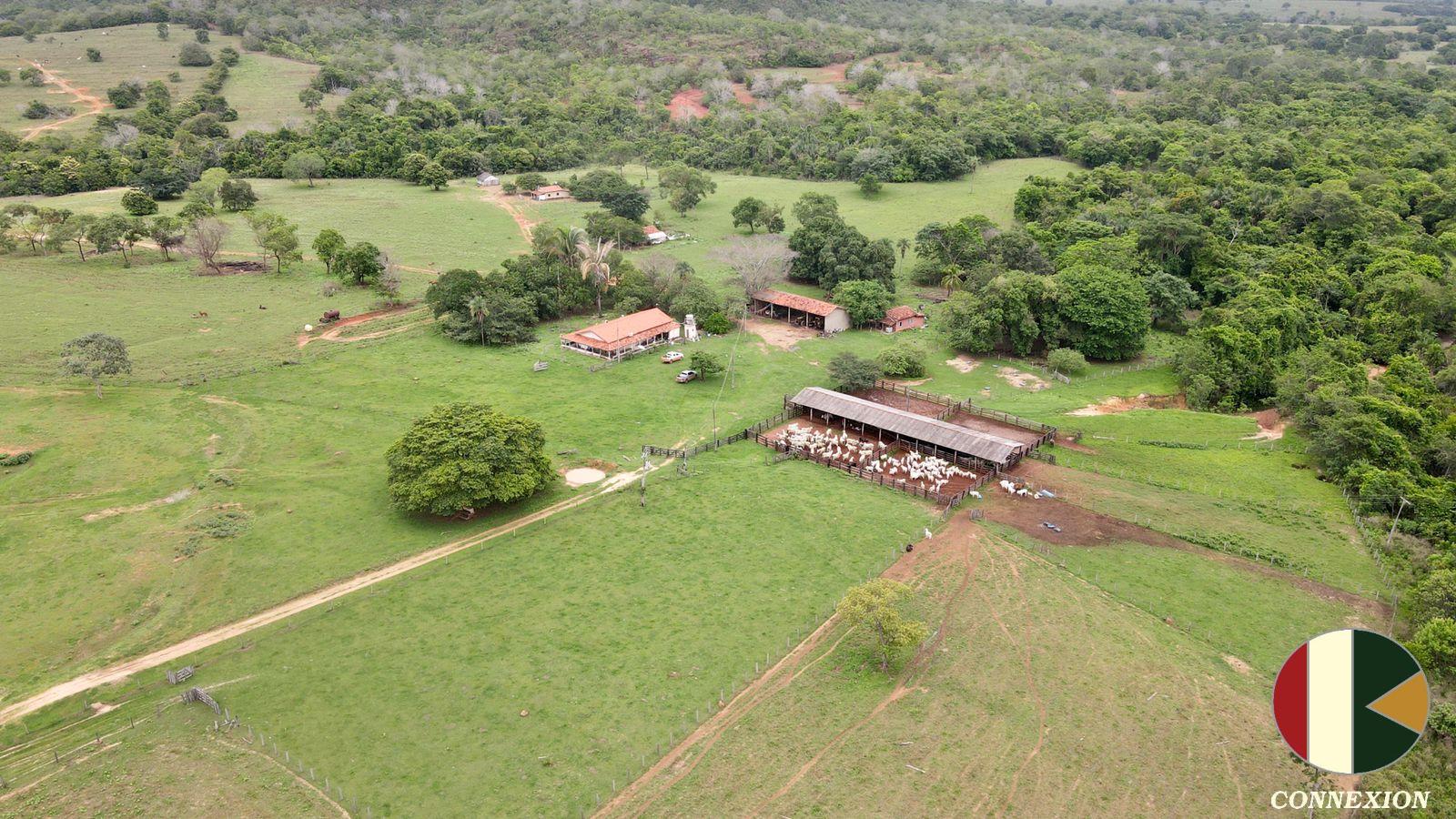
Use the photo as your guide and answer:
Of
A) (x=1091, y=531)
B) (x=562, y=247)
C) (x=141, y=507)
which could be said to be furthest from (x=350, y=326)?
(x=1091, y=531)

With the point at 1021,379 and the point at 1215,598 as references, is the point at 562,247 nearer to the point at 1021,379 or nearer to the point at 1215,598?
the point at 1021,379

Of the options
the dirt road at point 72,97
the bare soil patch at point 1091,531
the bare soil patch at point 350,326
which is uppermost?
the dirt road at point 72,97

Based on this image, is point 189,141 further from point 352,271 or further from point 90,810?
point 90,810

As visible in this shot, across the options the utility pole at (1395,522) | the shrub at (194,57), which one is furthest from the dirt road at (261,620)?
the shrub at (194,57)

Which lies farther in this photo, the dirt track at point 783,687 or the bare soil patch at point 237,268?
the bare soil patch at point 237,268

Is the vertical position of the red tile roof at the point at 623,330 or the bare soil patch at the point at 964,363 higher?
the red tile roof at the point at 623,330

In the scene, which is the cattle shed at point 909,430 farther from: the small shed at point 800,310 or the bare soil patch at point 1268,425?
the bare soil patch at point 1268,425

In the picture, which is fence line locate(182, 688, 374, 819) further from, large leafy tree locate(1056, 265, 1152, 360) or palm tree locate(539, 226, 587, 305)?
large leafy tree locate(1056, 265, 1152, 360)
